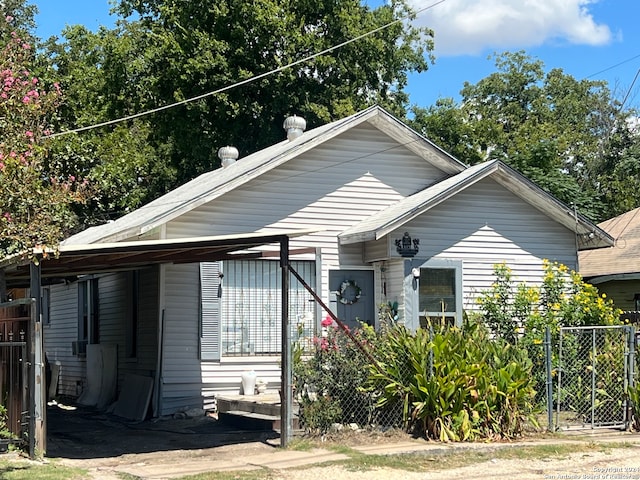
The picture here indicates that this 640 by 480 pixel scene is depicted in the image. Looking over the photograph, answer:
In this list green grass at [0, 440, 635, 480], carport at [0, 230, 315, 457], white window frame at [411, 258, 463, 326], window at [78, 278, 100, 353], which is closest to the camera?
green grass at [0, 440, 635, 480]

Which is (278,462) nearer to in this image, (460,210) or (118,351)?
(460,210)

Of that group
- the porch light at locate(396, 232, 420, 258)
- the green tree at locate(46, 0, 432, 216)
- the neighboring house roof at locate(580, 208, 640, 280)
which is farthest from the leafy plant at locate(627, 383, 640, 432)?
the green tree at locate(46, 0, 432, 216)

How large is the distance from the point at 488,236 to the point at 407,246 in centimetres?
184

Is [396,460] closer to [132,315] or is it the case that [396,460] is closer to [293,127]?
[132,315]

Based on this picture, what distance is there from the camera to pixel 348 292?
635 inches

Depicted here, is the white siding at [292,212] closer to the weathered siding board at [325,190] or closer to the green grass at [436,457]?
the weathered siding board at [325,190]

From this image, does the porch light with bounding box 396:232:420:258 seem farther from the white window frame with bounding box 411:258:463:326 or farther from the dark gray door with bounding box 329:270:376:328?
the dark gray door with bounding box 329:270:376:328

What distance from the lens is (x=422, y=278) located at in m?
15.7

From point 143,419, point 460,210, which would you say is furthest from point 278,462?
point 460,210

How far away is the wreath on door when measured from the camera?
52.7ft

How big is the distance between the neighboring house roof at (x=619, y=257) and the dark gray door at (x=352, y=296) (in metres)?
7.95

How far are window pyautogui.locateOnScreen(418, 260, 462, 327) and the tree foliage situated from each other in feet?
43.5

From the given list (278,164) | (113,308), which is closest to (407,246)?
(278,164)

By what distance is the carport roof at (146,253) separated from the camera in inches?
411
